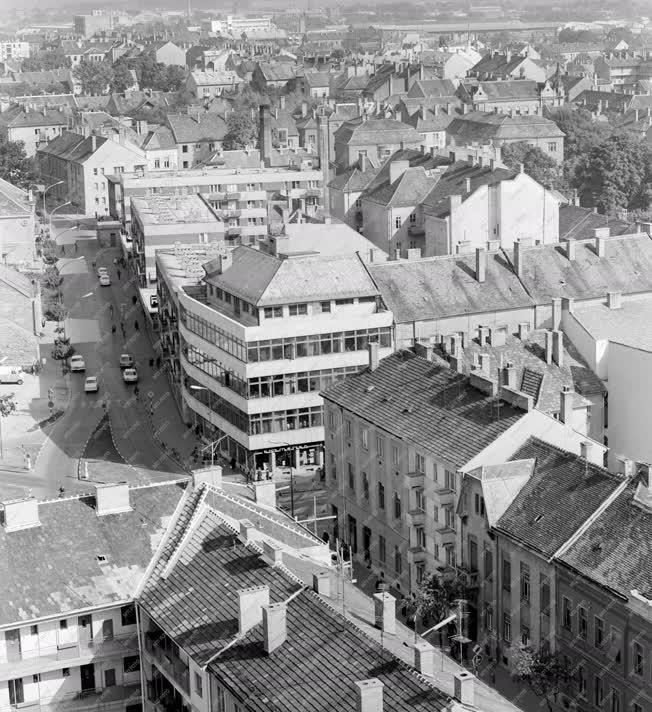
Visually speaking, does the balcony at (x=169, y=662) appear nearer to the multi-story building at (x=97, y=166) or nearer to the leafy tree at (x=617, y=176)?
the leafy tree at (x=617, y=176)

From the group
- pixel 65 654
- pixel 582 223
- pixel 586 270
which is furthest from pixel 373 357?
pixel 582 223

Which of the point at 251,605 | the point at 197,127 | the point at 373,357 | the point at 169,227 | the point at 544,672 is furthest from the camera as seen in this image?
the point at 197,127

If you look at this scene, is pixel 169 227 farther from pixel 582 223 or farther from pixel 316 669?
pixel 316 669

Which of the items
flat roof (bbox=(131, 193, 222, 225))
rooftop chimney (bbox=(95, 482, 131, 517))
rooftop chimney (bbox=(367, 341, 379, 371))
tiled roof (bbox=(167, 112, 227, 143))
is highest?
rooftop chimney (bbox=(95, 482, 131, 517))

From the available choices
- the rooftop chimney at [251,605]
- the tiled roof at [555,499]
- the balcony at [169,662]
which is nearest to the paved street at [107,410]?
the tiled roof at [555,499]

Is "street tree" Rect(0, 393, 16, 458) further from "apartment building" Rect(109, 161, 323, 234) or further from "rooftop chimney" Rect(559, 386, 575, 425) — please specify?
"apartment building" Rect(109, 161, 323, 234)

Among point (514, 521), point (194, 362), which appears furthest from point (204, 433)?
point (514, 521)

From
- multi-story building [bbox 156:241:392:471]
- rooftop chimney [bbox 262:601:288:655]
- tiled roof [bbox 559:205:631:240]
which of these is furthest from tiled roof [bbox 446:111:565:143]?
rooftop chimney [bbox 262:601:288:655]
